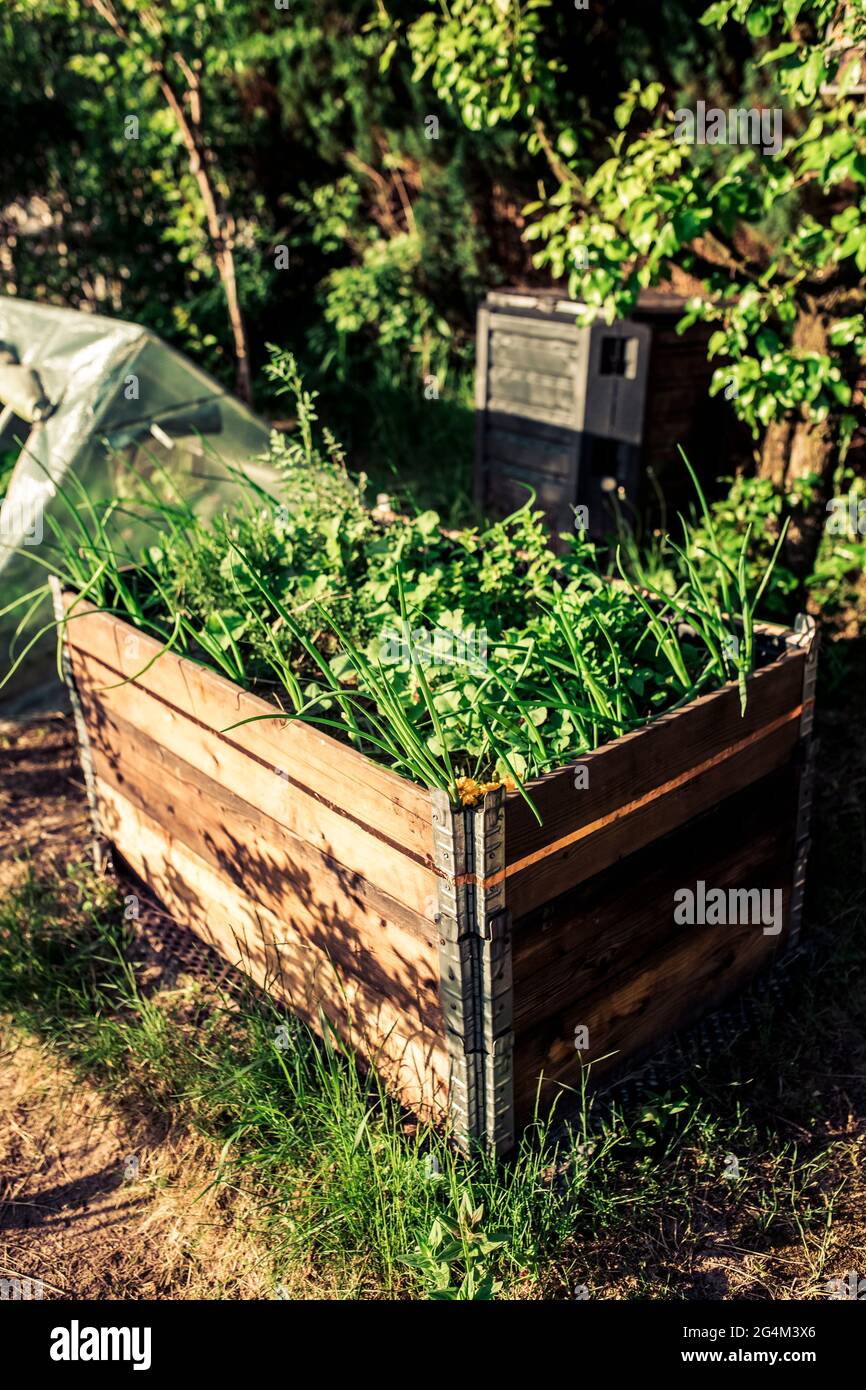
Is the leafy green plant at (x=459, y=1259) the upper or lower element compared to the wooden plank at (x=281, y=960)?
lower

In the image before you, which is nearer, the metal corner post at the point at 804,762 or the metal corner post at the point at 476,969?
the metal corner post at the point at 476,969

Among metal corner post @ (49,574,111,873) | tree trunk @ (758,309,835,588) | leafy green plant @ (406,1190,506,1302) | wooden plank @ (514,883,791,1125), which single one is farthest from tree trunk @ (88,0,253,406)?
leafy green plant @ (406,1190,506,1302)

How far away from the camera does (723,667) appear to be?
2.47 metres

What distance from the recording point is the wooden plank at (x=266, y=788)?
2.10 m

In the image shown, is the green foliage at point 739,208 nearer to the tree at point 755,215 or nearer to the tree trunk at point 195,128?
the tree at point 755,215

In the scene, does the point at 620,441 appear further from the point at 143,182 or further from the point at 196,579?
the point at 143,182

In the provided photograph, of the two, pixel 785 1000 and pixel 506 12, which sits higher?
pixel 506 12

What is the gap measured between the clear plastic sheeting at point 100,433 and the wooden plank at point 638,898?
205 centimetres

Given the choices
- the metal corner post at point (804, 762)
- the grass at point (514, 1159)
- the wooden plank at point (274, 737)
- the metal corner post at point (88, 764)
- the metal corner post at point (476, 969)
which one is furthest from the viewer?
the metal corner post at point (88, 764)

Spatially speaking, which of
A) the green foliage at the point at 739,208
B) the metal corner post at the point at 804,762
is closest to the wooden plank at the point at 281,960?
the metal corner post at the point at 804,762

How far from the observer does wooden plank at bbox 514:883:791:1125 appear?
2252mm

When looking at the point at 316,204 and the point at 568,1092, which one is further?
the point at 316,204
